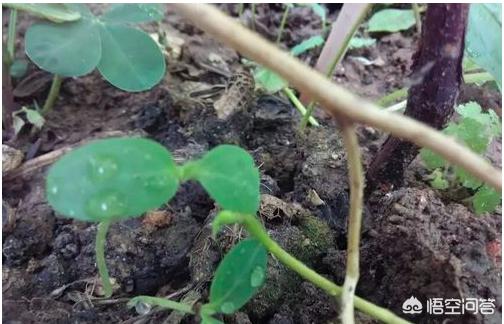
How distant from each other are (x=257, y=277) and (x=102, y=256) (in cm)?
19

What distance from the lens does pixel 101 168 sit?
0.55 meters

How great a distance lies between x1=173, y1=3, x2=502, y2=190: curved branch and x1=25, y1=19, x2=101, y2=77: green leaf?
33 cm

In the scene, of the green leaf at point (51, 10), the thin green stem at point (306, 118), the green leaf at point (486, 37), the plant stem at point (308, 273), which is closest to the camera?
the plant stem at point (308, 273)

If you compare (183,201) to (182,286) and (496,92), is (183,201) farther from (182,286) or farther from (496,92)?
(496,92)

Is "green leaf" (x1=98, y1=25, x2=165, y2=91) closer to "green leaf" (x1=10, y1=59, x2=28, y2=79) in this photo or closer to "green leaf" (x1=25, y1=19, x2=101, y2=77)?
"green leaf" (x1=25, y1=19, x2=101, y2=77)

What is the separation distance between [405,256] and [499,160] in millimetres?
358

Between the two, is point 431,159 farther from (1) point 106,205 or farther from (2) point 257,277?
(1) point 106,205

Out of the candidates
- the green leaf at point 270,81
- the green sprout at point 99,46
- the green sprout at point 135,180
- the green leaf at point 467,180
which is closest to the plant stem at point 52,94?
the green sprout at point 99,46

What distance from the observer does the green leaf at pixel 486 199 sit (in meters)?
0.83

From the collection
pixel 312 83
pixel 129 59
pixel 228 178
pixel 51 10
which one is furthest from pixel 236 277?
pixel 51 10

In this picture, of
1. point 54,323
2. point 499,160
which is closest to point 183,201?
point 54,323

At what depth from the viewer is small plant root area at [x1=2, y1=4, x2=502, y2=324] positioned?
2.59ft

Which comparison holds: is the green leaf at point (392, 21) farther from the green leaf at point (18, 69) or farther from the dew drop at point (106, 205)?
the dew drop at point (106, 205)

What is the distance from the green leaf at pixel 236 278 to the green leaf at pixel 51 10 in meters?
0.43
